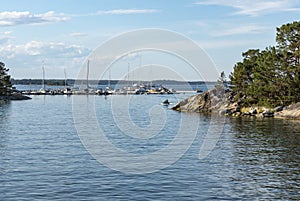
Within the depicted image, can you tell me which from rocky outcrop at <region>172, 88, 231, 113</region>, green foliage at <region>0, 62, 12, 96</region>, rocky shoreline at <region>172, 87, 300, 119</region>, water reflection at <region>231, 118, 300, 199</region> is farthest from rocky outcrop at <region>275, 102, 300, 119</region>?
green foliage at <region>0, 62, 12, 96</region>

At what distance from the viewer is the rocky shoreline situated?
88125mm

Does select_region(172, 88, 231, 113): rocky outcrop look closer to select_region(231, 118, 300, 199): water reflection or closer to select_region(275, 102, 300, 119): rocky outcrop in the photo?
select_region(275, 102, 300, 119): rocky outcrop

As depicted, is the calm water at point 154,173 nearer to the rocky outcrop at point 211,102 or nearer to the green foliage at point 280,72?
the green foliage at point 280,72

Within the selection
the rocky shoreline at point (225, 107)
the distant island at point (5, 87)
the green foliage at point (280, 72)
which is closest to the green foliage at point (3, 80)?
the distant island at point (5, 87)

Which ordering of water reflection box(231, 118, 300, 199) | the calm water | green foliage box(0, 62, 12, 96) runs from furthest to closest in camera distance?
green foliage box(0, 62, 12, 96)
water reflection box(231, 118, 300, 199)
the calm water

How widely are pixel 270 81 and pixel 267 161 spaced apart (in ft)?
164

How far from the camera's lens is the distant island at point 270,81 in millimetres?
87500

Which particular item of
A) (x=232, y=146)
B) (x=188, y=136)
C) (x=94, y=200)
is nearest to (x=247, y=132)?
(x=188, y=136)

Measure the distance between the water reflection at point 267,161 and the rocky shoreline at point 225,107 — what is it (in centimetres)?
1642

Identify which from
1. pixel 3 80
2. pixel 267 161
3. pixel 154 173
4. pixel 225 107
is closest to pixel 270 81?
Answer: pixel 225 107

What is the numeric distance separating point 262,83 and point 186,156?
165ft

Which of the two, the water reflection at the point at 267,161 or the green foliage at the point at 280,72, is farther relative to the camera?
the green foliage at the point at 280,72

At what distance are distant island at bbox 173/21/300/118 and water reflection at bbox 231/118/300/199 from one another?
17.3 meters

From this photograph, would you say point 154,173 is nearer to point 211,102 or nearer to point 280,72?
point 280,72
